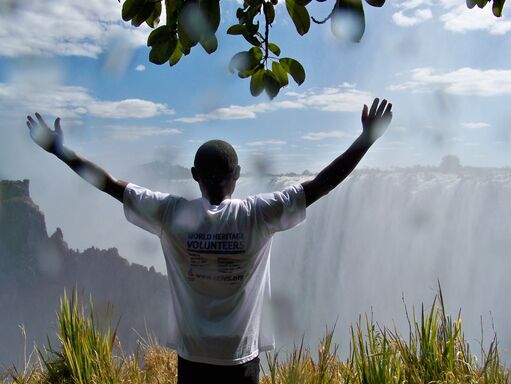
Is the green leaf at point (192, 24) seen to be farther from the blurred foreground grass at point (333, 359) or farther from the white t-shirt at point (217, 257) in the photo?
the blurred foreground grass at point (333, 359)

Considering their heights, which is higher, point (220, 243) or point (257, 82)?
point (257, 82)

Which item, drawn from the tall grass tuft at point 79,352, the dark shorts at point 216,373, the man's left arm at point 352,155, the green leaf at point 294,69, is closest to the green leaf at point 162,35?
the green leaf at point 294,69

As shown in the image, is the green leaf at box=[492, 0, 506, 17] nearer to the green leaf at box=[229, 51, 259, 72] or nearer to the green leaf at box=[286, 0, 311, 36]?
the green leaf at box=[286, 0, 311, 36]

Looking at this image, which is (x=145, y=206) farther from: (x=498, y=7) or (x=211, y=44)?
(x=498, y=7)

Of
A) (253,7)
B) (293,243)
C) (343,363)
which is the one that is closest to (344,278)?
(293,243)

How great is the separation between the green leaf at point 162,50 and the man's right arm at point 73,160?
0.72 meters

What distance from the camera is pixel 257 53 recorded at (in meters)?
1.38

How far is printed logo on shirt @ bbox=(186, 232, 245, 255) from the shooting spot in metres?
1.61

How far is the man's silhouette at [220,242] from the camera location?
1.61 m

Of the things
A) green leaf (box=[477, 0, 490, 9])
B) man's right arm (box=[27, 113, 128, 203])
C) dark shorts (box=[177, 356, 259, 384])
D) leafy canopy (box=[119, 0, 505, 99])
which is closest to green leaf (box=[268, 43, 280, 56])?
leafy canopy (box=[119, 0, 505, 99])

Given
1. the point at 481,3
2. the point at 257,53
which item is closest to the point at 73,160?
the point at 257,53

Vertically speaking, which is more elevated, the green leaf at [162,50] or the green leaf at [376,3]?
the green leaf at [376,3]

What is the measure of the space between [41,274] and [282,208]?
54479 mm

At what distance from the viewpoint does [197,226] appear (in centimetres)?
163
